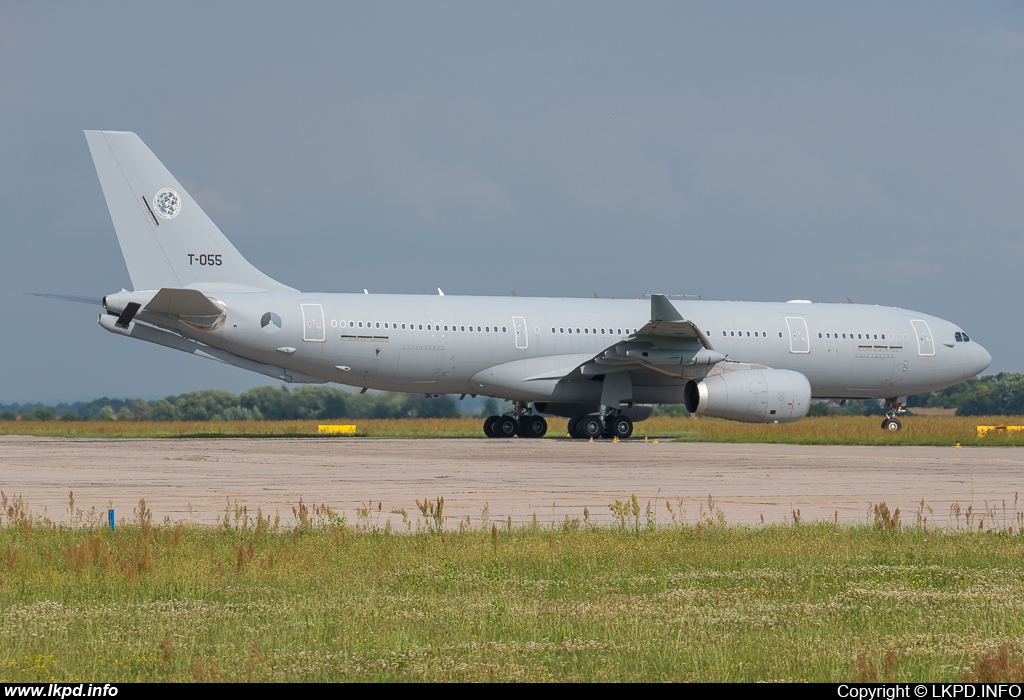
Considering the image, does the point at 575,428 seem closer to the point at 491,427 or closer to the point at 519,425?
the point at 519,425

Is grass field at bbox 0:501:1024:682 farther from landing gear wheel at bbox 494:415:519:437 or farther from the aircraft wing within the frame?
landing gear wheel at bbox 494:415:519:437

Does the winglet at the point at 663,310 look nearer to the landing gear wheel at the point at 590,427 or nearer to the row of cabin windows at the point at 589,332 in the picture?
the row of cabin windows at the point at 589,332

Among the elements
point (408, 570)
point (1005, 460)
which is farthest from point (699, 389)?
point (408, 570)

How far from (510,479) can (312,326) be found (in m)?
14.8

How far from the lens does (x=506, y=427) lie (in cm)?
3800

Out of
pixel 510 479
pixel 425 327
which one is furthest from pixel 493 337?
pixel 510 479

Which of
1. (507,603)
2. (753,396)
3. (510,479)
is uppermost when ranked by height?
(753,396)

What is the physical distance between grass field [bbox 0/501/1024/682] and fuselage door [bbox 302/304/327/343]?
20.9m

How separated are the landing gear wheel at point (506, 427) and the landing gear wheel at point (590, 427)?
298 centimetres

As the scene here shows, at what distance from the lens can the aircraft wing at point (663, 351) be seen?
3359 centimetres

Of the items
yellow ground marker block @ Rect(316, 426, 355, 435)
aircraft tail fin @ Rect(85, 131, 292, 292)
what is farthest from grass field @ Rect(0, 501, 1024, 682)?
yellow ground marker block @ Rect(316, 426, 355, 435)

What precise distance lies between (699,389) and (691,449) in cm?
327

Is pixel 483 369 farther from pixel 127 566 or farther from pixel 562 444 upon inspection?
pixel 127 566

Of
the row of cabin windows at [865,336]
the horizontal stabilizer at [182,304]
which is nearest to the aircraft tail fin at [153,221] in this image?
the horizontal stabilizer at [182,304]
